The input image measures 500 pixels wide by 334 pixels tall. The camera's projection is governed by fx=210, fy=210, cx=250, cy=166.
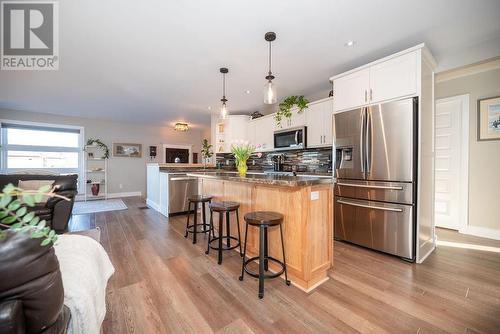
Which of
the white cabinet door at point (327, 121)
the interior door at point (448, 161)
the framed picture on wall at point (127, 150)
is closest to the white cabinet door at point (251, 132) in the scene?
the white cabinet door at point (327, 121)

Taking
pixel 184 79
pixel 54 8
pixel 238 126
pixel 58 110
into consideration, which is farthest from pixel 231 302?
pixel 58 110

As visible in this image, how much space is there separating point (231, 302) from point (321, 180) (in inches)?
50.9

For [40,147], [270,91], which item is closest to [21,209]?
[270,91]

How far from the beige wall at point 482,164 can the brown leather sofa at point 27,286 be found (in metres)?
4.83

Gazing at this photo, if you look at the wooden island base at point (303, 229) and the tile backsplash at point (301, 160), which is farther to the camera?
the tile backsplash at point (301, 160)

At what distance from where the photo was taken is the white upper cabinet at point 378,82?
2391mm

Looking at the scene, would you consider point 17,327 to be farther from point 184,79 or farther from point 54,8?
point 184,79

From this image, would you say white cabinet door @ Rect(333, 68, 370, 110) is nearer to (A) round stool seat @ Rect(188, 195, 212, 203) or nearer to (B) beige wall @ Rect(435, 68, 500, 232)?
(B) beige wall @ Rect(435, 68, 500, 232)

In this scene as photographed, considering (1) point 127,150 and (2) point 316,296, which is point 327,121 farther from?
(1) point 127,150

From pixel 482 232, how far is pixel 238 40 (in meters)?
4.43

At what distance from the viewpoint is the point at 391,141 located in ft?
8.16

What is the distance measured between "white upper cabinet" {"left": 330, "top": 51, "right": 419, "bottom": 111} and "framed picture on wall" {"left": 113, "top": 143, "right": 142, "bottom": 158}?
6.91 meters

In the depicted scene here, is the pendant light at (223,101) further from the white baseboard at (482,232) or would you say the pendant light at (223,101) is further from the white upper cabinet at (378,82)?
the white baseboard at (482,232)

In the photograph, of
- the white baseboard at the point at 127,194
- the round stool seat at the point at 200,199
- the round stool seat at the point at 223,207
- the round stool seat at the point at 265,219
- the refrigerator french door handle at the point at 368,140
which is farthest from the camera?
the white baseboard at the point at 127,194
